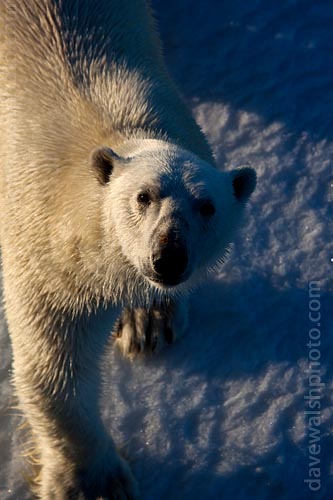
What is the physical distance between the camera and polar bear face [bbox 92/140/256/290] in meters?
2.40

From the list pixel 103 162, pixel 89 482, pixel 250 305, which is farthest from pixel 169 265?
pixel 250 305

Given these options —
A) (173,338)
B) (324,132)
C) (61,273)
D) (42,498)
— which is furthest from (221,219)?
(324,132)

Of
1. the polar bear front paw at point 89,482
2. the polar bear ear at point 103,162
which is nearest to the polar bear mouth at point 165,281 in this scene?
the polar bear ear at point 103,162

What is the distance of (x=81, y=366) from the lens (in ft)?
9.92

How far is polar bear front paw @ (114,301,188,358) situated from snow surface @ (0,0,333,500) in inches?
2.1

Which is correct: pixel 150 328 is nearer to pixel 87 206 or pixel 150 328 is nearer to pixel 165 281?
pixel 87 206

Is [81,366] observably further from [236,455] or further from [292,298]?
[292,298]

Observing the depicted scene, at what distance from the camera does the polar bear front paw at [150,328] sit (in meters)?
3.63

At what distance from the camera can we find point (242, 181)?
277cm

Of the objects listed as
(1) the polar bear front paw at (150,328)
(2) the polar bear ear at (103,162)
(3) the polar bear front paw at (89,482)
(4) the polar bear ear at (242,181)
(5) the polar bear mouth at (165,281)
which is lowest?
(3) the polar bear front paw at (89,482)

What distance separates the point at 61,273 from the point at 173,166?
63 centimetres

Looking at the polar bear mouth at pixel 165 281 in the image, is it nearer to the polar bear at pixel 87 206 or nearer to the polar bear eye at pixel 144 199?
the polar bear at pixel 87 206

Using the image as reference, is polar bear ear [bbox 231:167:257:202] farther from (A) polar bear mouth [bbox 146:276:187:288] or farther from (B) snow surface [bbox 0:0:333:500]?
A: (B) snow surface [bbox 0:0:333:500]

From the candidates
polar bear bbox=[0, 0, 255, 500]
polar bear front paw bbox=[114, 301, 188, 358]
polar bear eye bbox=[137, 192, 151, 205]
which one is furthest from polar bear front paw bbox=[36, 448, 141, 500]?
polar bear eye bbox=[137, 192, 151, 205]
